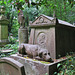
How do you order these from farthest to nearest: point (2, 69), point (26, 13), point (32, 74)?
point (26, 13), point (32, 74), point (2, 69)

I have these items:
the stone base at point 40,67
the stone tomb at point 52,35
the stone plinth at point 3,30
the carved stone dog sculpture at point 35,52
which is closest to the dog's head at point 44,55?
the carved stone dog sculpture at point 35,52

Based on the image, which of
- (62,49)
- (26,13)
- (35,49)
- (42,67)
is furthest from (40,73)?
(26,13)

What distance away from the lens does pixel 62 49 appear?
454 cm

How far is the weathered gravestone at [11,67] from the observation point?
1.52 meters

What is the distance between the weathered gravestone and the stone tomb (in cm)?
261

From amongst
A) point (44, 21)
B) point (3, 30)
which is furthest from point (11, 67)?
point (3, 30)

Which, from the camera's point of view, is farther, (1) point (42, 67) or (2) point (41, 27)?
(2) point (41, 27)

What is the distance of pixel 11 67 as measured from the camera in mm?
1687

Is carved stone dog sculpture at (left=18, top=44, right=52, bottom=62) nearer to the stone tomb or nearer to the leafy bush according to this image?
the leafy bush

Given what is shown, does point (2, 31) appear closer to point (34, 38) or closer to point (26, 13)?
point (34, 38)

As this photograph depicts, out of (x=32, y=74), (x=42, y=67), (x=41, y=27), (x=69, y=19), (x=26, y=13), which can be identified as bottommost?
(x=32, y=74)

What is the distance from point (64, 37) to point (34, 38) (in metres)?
1.54

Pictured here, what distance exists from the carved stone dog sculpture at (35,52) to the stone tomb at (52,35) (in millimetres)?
621

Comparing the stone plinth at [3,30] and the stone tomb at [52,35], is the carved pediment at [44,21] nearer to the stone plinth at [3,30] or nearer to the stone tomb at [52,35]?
the stone tomb at [52,35]
